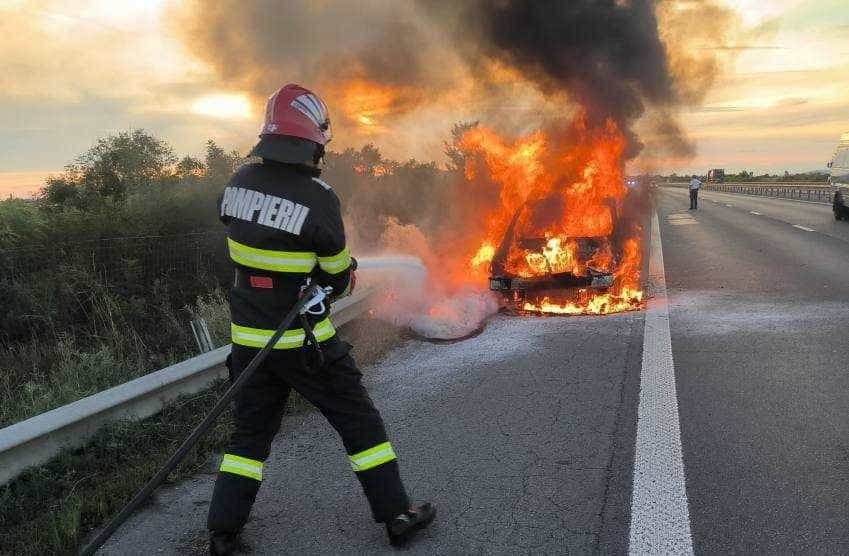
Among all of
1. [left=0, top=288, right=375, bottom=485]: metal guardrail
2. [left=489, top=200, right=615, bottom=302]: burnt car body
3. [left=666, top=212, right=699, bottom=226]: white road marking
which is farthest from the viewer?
[left=666, top=212, right=699, bottom=226]: white road marking

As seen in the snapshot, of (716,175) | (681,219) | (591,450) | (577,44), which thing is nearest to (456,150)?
(577,44)

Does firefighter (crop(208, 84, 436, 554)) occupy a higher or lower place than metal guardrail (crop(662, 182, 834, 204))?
higher

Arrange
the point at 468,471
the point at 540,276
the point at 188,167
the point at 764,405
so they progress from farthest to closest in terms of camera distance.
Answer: the point at 188,167 → the point at 540,276 → the point at 764,405 → the point at 468,471

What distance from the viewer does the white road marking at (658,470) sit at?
9.38ft

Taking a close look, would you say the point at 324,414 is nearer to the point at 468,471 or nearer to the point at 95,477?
the point at 468,471

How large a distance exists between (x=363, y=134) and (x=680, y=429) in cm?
780

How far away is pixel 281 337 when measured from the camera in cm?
294

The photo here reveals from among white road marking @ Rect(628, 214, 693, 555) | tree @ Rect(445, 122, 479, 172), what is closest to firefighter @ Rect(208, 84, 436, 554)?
white road marking @ Rect(628, 214, 693, 555)

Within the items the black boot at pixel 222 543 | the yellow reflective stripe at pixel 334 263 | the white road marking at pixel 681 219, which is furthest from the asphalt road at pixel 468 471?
the white road marking at pixel 681 219

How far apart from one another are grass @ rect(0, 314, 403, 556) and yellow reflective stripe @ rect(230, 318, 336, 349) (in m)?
1.19

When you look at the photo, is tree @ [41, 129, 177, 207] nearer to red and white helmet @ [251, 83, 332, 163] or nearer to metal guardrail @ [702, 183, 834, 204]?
red and white helmet @ [251, 83, 332, 163]

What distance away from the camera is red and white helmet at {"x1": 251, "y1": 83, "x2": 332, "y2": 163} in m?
2.93

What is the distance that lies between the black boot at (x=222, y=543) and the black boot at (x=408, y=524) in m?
0.69

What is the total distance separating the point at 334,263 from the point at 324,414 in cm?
71
